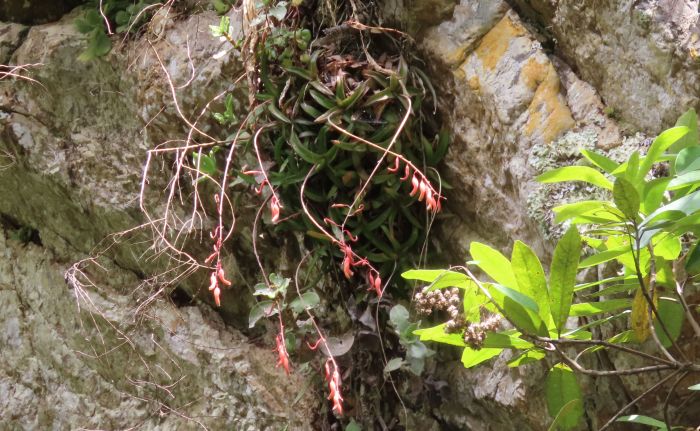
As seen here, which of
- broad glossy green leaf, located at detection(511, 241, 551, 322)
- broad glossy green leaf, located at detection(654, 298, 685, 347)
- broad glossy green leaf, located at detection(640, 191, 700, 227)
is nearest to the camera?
broad glossy green leaf, located at detection(640, 191, 700, 227)

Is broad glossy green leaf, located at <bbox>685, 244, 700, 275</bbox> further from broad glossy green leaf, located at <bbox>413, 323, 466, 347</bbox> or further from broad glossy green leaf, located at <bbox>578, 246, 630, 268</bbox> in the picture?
broad glossy green leaf, located at <bbox>413, 323, 466, 347</bbox>

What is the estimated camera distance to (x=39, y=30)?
2143 millimetres

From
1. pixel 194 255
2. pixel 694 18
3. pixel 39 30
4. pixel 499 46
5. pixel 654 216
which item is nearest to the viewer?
pixel 654 216

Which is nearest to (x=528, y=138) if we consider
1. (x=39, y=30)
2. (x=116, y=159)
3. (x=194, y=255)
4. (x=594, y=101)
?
(x=594, y=101)

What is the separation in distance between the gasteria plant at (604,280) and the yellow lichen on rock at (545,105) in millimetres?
311

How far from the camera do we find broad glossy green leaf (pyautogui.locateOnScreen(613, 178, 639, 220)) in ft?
2.95

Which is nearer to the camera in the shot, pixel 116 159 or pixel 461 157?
pixel 461 157

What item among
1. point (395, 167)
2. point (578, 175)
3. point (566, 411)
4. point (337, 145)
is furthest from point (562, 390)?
point (337, 145)

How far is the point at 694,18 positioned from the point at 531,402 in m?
0.78

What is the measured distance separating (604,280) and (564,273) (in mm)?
124

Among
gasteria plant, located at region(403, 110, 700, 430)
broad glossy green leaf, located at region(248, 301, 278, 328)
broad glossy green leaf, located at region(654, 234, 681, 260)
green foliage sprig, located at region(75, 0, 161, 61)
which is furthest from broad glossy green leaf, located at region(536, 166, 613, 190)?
green foliage sprig, located at region(75, 0, 161, 61)

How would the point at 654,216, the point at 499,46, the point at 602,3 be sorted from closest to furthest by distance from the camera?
the point at 654,216 < the point at 602,3 < the point at 499,46

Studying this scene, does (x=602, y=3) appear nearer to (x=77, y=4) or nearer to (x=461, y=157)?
(x=461, y=157)

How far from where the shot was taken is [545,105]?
1.41 m
